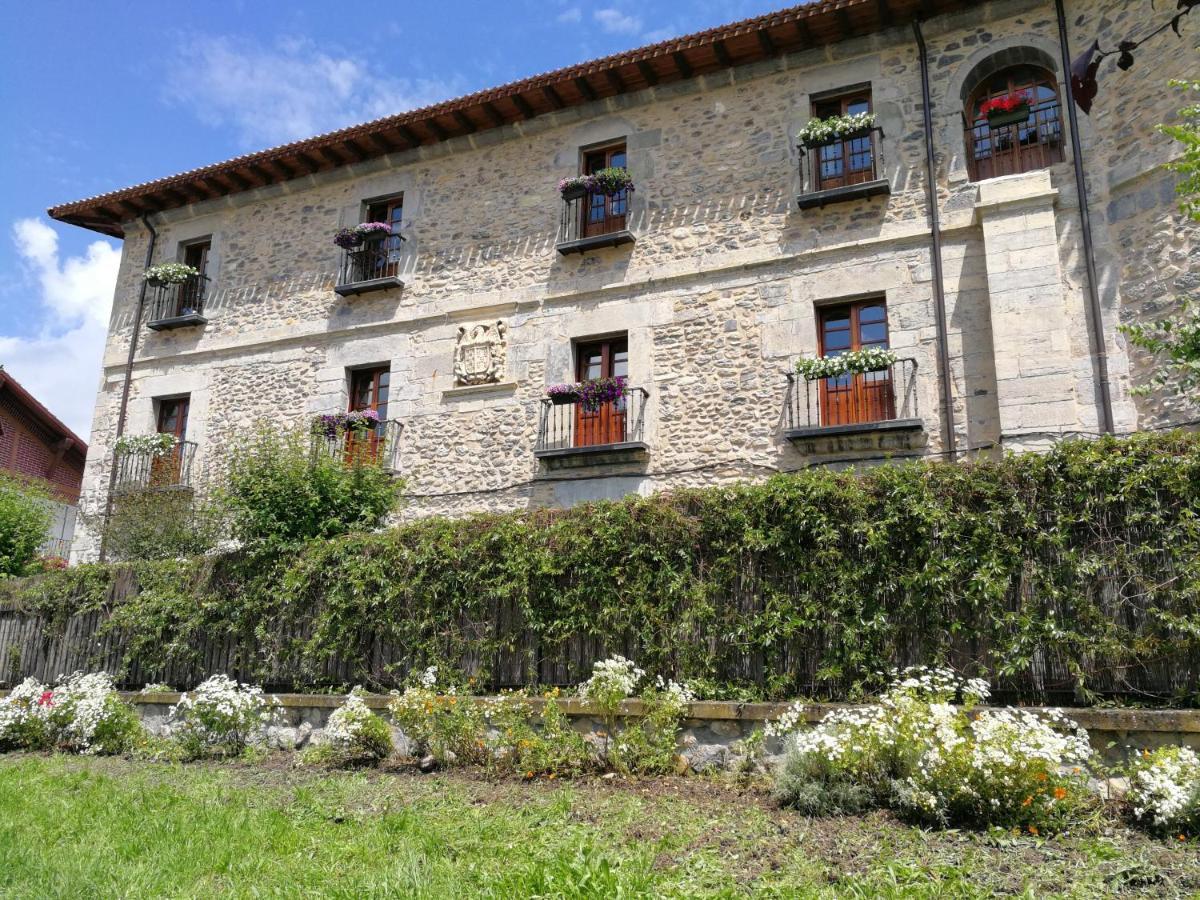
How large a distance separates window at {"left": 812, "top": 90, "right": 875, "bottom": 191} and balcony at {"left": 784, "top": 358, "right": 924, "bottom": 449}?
255cm

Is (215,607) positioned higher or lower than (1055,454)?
lower

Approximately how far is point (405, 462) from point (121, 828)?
313 inches

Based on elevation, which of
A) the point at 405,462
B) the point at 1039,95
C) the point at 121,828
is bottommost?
the point at 121,828

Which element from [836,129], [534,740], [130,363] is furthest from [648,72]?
[130,363]

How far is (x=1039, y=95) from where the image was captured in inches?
408

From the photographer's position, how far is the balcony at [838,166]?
10.7 m

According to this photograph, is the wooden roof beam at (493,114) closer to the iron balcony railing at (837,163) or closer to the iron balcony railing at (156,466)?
the iron balcony railing at (837,163)

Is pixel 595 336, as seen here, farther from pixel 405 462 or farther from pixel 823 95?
pixel 823 95

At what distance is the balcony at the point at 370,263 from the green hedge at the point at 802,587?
6.09 meters

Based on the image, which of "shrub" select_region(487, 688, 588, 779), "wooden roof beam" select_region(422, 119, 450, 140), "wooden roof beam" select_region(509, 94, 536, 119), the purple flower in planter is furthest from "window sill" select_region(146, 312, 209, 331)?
"shrub" select_region(487, 688, 588, 779)

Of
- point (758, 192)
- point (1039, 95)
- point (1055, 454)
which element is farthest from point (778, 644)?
point (1039, 95)

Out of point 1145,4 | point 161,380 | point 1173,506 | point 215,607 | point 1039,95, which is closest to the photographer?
point 1173,506

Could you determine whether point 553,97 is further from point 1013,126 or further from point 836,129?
point 1013,126

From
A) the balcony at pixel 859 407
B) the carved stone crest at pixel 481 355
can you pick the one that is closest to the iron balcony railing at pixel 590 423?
the carved stone crest at pixel 481 355
